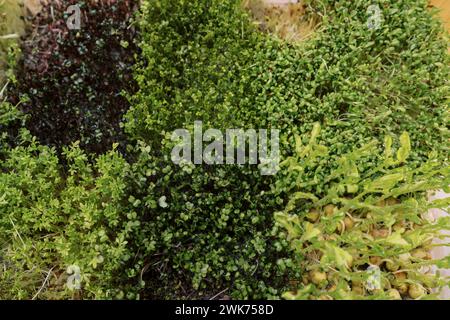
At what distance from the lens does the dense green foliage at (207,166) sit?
62.0 inches

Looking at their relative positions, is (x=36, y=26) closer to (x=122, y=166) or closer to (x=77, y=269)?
(x=122, y=166)

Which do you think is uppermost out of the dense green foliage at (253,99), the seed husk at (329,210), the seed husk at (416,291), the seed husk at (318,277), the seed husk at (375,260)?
the dense green foliage at (253,99)

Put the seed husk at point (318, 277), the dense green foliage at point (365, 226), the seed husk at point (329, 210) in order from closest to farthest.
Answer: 1. the dense green foliage at point (365, 226)
2. the seed husk at point (318, 277)
3. the seed husk at point (329, 210)

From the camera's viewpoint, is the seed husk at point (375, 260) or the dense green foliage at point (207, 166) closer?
the dense green foliage at point (207, 166)

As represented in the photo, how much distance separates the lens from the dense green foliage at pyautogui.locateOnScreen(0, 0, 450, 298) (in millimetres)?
1574

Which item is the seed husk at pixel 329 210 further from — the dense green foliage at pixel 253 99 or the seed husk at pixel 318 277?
the seed husk at pixel 318 277

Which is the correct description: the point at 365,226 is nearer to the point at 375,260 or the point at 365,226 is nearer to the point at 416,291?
the point at 375,260

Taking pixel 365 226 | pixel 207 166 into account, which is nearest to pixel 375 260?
pixel 365 226

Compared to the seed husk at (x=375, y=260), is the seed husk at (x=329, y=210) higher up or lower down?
higher up

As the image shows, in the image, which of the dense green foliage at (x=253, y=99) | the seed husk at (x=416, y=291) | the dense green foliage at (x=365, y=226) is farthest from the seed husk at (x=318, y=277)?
the seed husk at (x=416, y=291)

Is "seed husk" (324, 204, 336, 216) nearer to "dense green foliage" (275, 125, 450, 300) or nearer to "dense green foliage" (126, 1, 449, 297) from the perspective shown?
"dense green foliage" (275, 125, 450, 300)

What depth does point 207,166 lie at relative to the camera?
1.70m

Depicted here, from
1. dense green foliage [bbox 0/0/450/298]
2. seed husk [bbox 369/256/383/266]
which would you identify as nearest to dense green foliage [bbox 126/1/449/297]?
dense green foliage [bbox 0/0/450/298]

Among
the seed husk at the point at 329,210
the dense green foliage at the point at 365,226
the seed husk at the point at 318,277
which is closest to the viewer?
the dense green foliage at the point at 365,226
